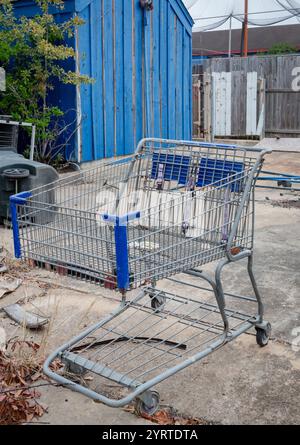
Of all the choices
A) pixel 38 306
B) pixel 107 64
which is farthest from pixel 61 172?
pixel 38 306

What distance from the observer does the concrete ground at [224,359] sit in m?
2.70

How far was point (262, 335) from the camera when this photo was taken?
3.33 m

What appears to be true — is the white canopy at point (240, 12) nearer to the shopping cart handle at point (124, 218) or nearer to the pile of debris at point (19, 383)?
the pile of debris at point (19, 383)

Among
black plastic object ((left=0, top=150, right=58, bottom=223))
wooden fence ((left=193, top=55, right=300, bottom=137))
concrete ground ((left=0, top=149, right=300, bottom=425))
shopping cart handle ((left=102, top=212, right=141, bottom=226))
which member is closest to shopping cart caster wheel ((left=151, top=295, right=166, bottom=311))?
concrete ground ((left=0, top=149, right=300, bottom=425))

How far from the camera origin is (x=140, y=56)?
34.4 feet

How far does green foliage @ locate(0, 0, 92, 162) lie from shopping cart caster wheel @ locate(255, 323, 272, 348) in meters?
6.08

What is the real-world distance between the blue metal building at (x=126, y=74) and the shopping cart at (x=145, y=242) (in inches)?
232

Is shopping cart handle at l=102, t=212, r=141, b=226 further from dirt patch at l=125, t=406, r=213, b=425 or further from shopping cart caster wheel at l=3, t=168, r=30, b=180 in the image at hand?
shopping cart caster wheel at l=3, t=168, r=30, b=180

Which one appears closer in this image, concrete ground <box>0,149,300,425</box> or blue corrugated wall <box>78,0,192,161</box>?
concrete ground <box>0,149,300,425</box>

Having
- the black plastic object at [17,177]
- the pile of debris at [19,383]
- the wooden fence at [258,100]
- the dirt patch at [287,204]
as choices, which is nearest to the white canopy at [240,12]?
the wooden fence at [258,100]

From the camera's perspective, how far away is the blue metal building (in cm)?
918

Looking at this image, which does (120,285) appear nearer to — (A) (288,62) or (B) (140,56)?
(B) (140,56)

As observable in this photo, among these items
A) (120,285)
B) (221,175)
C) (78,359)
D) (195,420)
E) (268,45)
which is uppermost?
(268,45)

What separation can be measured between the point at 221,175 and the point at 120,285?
41.9 inches
